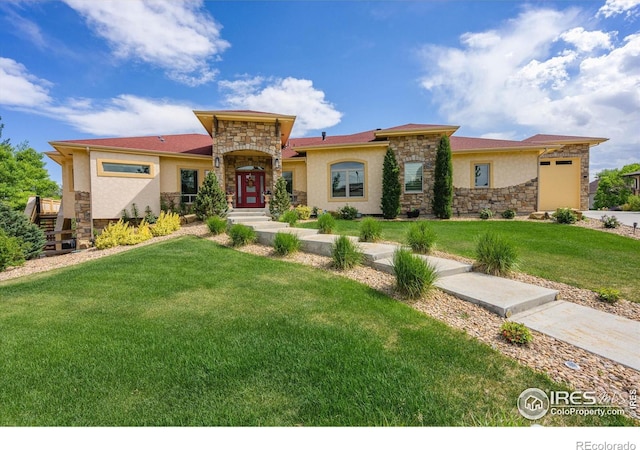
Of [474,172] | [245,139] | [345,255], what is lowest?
[345,255]

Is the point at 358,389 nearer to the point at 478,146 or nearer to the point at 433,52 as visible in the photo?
the point at 433,52

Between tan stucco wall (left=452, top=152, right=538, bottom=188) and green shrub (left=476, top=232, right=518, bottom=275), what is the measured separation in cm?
1069

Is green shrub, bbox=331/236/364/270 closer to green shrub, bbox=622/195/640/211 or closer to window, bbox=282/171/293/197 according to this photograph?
window, bbox=282/171/293/197

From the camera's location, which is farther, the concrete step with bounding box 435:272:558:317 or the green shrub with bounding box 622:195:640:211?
the green shrub with bounding box 622:195:640:211

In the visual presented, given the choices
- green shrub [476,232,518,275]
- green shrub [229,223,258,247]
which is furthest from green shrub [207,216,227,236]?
green shrub [476,232,518,275]

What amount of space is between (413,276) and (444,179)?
1091 centimetres

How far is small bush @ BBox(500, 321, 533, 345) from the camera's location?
3020 mm

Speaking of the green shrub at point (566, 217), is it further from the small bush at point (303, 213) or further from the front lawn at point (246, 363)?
the front lawn at point (246, 363)

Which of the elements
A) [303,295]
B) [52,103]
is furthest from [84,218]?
[303,295]

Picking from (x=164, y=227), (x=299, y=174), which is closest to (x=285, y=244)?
(x=164, y=227)

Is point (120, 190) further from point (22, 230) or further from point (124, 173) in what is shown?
point (22, 230)

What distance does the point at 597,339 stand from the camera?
10.2 feet

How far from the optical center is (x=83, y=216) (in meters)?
13.3

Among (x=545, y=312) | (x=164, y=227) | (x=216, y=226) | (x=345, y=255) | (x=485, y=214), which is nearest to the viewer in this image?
(x=545, y=312)
